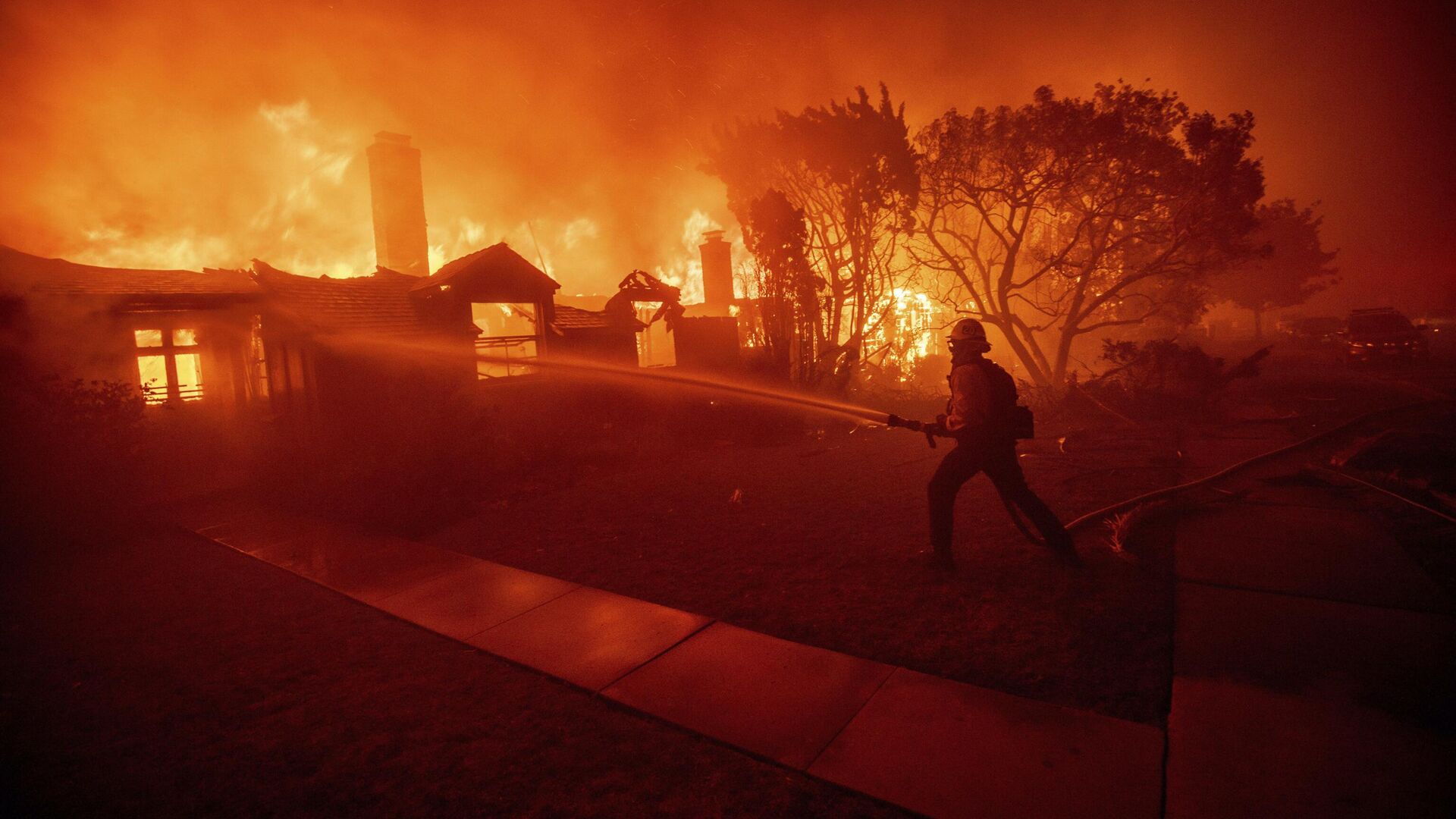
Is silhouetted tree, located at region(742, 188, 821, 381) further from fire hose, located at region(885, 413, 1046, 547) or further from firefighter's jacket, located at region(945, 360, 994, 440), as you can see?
firefighter's jacket, located at region(945, 360, 994, 440)

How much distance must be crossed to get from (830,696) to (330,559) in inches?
223

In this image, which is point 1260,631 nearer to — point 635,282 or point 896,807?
point 896,807

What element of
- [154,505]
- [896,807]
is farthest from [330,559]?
[896,807]

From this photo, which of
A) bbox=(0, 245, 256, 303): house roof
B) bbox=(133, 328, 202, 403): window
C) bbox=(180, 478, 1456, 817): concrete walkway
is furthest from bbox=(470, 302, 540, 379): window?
bbox=(180, 478, 1456, 817): concrete walkway

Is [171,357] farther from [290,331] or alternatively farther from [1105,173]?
[1105,173]

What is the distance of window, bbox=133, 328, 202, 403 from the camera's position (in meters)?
13.4

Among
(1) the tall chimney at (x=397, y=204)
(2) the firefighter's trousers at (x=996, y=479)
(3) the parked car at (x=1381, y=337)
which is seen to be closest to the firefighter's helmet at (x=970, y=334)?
(2) the firefighter's trousers at (x=996, y=479)

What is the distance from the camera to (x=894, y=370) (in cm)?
2175

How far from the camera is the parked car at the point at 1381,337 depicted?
72.2 feet

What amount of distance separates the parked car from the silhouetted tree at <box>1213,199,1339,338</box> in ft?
58.3

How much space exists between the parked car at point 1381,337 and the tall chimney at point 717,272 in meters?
22.2

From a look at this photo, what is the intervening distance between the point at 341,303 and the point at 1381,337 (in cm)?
3141

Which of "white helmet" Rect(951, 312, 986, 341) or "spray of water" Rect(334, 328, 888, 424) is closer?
"white helmet" Rect(951, 312, 986, 341)

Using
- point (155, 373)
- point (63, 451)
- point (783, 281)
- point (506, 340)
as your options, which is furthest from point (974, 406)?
point (155, 373)
